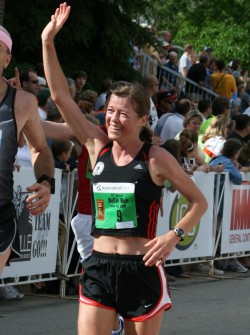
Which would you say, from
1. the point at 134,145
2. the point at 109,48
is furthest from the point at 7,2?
the point at 134,145

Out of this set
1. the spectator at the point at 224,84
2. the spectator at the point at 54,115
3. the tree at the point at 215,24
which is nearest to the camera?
the spectator at the point at 54,115

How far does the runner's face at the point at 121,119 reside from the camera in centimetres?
582

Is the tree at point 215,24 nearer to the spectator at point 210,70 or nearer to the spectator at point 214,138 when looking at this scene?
the spectator at point 210,70

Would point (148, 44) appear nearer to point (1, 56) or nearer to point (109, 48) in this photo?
point (109, 48)

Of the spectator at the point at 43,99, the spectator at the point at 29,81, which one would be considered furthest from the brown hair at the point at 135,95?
the spectator at the point at 29,81

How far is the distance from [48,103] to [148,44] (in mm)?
7124

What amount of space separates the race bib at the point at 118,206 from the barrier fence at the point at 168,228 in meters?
3.52

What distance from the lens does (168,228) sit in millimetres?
11609

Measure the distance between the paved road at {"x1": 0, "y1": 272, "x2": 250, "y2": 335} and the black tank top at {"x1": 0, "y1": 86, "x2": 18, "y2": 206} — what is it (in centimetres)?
322

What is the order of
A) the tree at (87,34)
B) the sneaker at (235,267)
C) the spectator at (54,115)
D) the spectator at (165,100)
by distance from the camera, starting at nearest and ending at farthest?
1. the spectator at (54,115)
2. the sneaker at (235,267)
3. the spectator at (165,100)
4. the tree at (87,34)

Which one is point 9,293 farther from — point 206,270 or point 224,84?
point 224,84

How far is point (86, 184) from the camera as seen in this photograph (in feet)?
28.6

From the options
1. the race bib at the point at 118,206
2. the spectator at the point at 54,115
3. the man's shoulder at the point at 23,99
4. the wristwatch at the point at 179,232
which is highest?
the man's shoulder at the point at 23,99

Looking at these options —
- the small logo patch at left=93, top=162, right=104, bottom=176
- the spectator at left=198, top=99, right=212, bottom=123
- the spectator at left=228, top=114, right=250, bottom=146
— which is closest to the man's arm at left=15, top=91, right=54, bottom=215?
the small logo patch at left=93, top=162, right=104, bottom=176
